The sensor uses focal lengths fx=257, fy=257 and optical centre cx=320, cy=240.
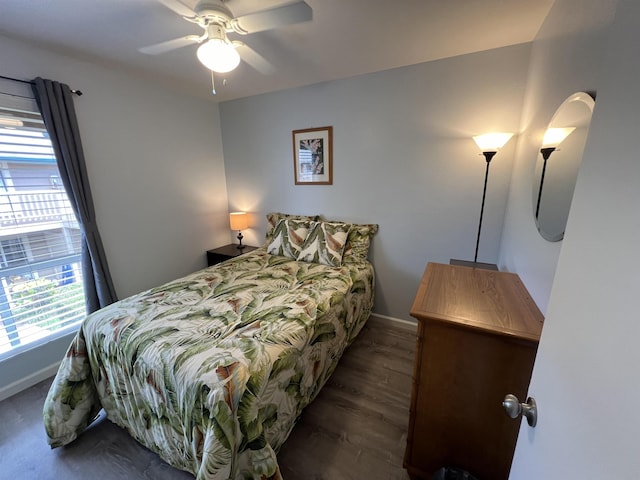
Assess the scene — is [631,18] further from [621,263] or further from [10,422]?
[10,422]

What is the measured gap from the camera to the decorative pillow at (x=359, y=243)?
2.58 metres

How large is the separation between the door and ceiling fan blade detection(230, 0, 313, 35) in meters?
1.16

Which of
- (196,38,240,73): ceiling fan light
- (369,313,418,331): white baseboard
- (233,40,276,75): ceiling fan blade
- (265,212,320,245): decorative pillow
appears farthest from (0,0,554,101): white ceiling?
(369,313,418,331): white baseboard

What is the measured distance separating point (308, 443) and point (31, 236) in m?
2.48

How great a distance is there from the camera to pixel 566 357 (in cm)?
56

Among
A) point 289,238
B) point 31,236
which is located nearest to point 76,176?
point 31,236

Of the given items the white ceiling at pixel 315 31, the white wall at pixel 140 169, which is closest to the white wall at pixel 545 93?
the white ceiling at pixel 315 31

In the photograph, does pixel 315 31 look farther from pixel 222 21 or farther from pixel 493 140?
pixel 493 140

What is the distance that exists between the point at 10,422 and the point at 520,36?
425 cm

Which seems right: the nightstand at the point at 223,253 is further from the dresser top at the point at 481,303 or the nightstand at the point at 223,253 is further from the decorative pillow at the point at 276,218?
the dresser top at the point at 481,303

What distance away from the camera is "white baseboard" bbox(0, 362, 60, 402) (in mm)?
1858

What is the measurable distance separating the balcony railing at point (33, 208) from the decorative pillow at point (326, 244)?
79.1 inches

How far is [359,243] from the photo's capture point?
2594 millimetres

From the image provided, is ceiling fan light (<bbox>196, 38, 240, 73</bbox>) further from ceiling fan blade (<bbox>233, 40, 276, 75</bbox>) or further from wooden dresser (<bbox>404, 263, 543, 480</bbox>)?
wooden dresser (<bbox>404, 263, 543, 480</bbox>)
